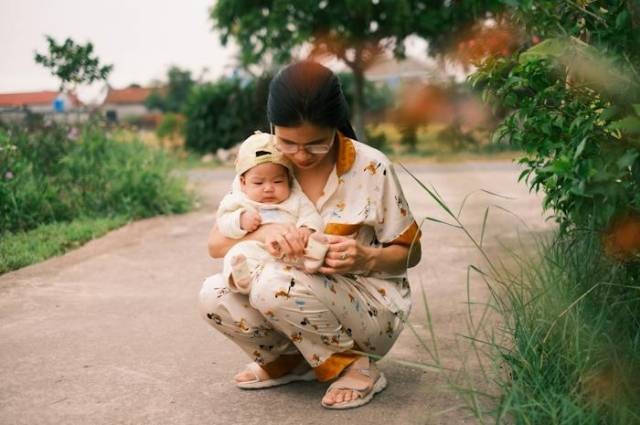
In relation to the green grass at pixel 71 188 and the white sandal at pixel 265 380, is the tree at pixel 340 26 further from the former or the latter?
the white sandal at pixel 265 380

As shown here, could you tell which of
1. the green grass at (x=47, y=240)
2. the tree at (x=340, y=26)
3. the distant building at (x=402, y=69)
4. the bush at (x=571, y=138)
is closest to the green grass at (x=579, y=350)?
the bush at (x=571, y=138)

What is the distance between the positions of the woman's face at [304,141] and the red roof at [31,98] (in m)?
6.37

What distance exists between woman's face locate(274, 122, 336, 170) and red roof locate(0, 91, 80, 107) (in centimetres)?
637

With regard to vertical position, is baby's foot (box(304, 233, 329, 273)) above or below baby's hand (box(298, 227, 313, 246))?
below

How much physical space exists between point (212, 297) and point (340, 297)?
18.6 inches

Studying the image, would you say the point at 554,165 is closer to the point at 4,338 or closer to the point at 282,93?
the point at 282,93

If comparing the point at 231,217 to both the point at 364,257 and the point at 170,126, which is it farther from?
the point at 170,126

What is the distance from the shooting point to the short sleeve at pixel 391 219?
10.1 ft

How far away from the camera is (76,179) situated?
7.82m

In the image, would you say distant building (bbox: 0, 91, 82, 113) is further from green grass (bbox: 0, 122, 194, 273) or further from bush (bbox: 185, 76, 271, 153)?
bush (bbox: 185, 76, 271, 153)

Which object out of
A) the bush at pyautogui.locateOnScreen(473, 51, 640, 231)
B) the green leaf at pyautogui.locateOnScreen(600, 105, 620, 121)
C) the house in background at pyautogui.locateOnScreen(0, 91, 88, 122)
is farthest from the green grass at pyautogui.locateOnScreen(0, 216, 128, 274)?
the green leaf at pyautogui.locateOnScreen(600, 105, 620, 121)

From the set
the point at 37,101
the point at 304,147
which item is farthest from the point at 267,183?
the point at 37,101

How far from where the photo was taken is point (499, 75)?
122 inches

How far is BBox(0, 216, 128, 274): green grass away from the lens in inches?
218
